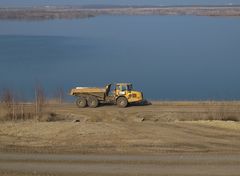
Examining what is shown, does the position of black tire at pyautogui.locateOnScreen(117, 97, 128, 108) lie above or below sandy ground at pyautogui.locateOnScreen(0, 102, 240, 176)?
above

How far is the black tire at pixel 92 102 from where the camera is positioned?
29.7 meters

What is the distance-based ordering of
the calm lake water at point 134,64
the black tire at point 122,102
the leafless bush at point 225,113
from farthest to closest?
the calm lake water at point 134,64
the black tire at point 122,102
the leafless bush at point 225,113

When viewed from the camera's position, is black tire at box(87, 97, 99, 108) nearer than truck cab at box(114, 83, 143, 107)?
No

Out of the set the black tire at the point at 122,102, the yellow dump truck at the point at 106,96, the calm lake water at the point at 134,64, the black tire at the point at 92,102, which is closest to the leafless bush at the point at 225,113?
the yellow dump truck at the point at 106,96

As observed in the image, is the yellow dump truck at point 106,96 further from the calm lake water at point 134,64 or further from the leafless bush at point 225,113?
the calm lake water at point 134,64

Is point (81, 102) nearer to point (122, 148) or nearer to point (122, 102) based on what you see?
point (122, 102)

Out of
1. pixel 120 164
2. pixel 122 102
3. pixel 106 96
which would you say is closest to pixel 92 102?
pixel 106 96

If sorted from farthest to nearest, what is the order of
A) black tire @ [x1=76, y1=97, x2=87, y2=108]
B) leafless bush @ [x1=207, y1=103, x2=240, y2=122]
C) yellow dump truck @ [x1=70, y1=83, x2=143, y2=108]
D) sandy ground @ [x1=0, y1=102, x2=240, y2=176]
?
black tire @ [x1=76, y1=97, x2=87, y2=108] → yellow dump truck @ [x1=70, y1=83, x2=143, y2=108] → leafless bush @ [x1=207, y1=103, x2=240, y2=122] → sandy ground @ [x1=0, y1=102, x2=240, y2=176]

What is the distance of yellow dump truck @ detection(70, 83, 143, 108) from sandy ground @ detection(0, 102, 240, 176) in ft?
15.5

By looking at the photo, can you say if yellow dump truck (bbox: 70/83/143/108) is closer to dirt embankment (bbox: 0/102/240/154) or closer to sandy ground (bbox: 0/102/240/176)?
sandy ground (bbox: 0/102/240/176)

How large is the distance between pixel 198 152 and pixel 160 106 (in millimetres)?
13318

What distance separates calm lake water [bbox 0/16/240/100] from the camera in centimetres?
4333

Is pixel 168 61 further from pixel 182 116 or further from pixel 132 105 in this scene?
pixel 182 116

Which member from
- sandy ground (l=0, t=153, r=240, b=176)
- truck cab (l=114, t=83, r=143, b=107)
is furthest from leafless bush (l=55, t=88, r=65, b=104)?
sandy ground (l=0, t=153, r=240, b=176)
